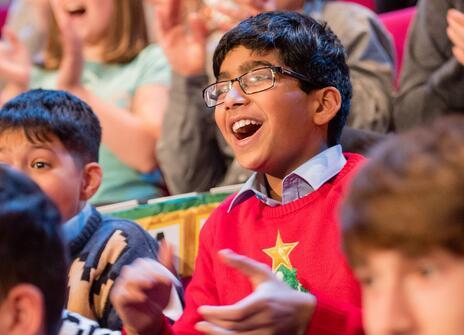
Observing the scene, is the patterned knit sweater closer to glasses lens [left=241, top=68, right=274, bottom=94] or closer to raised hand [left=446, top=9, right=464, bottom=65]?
glasses lens [left=241, top=68, right=274, bottom=94]

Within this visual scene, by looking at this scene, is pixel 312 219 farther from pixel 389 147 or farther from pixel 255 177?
pixel 389 147

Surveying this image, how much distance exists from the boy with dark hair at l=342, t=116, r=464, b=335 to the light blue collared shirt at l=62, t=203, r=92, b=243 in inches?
38.8

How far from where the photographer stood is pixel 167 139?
7.55 feet

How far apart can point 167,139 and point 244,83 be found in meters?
0.79

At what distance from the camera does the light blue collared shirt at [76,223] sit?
1.72 metres

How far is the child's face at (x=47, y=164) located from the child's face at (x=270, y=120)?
39 centimetres

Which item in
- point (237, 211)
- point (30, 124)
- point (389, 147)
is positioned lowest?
point (237, 211)

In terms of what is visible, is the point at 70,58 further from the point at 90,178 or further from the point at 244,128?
the point at 244,128

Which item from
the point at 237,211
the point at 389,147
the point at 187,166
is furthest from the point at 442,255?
the point at 187,166

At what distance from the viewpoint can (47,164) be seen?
1.75m

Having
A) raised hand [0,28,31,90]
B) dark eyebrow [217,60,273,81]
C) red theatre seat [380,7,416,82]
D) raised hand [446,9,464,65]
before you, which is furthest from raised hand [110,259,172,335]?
red theatre seat [380,7,416,82]

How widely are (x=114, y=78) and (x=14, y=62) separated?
0.28 m

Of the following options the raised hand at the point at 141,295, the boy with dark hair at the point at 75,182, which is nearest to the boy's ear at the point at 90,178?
the boy with dark hair at the point at 75,182

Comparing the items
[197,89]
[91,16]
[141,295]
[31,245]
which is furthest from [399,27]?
[31,245]
